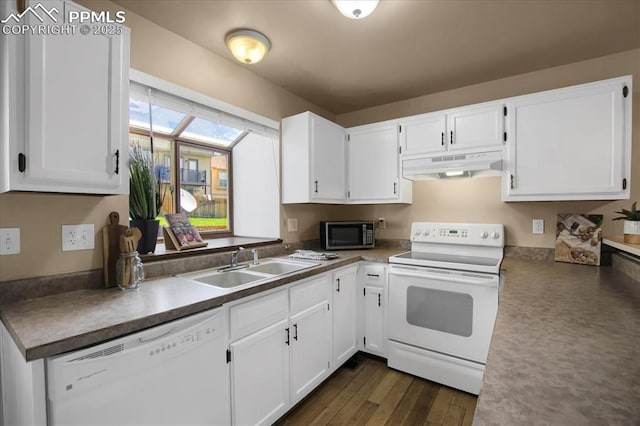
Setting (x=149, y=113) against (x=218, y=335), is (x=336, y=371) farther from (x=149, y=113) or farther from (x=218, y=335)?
(x=149, y=113)

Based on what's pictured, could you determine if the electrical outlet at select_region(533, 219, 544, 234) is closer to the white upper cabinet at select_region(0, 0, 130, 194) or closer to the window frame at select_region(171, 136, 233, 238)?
the window frame at select_region(171, 136, 233, 238)

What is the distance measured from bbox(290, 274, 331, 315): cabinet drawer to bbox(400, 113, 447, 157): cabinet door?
4.50 feet

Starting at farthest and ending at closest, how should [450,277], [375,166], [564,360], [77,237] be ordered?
[375,166] < [450,277] < [77,237] < [564,360]

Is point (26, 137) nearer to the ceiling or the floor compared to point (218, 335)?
nearer to the ceiling

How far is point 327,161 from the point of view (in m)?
2.72

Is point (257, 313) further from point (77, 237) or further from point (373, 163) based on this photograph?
point (373, 163)

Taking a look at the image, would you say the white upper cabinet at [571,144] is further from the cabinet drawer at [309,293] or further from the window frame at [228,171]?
the window frame at [228,171]

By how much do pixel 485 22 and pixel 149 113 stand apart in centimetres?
209

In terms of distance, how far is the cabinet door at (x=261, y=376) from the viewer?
1.47 metres

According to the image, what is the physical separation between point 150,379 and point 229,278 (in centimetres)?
88

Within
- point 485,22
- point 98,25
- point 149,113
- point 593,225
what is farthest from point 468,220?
point 98,25

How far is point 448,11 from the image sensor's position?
1649 mm

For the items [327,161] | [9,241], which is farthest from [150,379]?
[327,161]

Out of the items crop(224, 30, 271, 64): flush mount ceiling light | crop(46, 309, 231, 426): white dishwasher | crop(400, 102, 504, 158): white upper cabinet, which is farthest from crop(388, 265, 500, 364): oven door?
crop(224, 30, 271, 64): flush mount ceiling light
